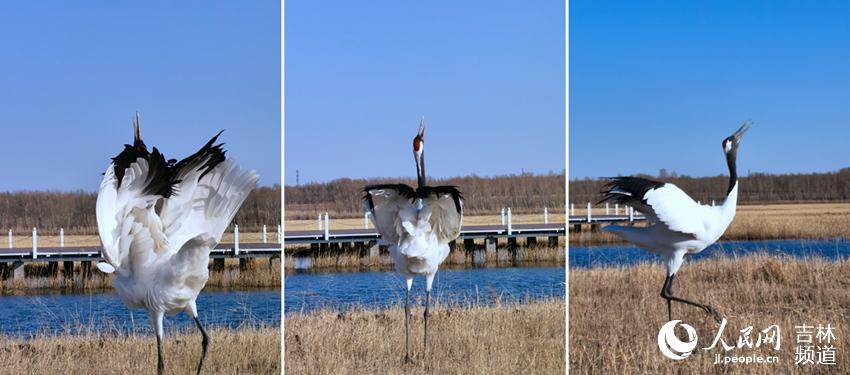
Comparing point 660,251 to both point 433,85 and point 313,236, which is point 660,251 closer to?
point 433,85

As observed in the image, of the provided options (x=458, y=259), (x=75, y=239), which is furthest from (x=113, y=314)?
(x=458, y=259)

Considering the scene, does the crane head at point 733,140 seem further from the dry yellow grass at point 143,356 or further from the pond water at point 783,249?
the dry yellow grass at point 143,356

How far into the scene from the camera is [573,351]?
19.4 feet

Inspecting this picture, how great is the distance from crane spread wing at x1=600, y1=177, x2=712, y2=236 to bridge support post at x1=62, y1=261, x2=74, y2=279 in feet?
31.6

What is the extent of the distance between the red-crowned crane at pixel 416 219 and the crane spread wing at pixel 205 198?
2.41 feet

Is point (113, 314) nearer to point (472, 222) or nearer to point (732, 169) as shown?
point (472, 222)

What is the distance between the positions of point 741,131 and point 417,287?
4.33 metres

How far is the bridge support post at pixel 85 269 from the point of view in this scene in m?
13.3

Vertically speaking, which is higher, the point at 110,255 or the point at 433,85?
the point at 433,85

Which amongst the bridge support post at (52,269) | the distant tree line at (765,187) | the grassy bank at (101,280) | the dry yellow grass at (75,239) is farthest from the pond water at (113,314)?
the distant tree line at (765,187)

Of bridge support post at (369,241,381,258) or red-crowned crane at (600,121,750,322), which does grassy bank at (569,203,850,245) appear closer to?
red-crowned crane at (600,121,750,322)

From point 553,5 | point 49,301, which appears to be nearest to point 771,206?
point 553,5

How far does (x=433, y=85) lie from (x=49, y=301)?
578cm

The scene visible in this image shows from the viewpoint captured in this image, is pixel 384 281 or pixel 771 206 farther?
pixel 384 281
